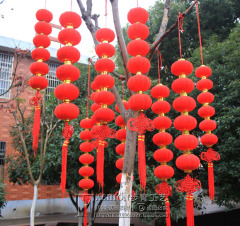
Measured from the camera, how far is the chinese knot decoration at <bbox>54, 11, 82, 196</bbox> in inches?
112

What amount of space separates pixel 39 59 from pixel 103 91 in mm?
1070

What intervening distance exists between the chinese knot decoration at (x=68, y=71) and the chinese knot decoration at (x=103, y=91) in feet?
0.92

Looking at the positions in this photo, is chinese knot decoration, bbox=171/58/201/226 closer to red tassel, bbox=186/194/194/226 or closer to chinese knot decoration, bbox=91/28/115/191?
red tassel, bbox=186/194/194/226

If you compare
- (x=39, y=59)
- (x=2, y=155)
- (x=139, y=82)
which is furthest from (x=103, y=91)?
(x=2, y=155)

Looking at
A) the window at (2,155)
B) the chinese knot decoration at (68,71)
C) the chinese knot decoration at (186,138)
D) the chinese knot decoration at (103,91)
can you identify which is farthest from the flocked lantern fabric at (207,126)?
the window at (2,155)

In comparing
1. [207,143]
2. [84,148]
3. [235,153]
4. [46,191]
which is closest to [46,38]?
[84,148]

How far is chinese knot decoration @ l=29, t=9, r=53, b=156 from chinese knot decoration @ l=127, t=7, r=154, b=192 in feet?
3.91

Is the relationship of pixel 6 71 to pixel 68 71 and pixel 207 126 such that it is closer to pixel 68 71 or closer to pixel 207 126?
pixel 68 71

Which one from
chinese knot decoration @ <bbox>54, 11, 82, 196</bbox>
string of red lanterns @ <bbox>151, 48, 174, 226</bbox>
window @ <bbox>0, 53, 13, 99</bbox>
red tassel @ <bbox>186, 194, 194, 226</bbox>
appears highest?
window @ <bbox>0, 53, 13, 99</bbox>

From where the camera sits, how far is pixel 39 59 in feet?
10.7

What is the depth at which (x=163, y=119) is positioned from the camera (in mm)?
Result: 3307

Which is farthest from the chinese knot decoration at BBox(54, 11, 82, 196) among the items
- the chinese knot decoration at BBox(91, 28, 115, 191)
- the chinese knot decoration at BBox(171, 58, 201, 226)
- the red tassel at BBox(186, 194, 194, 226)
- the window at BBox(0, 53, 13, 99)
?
the window at BBox(0, 53, 13, 99)

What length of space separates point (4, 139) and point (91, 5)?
355 inches

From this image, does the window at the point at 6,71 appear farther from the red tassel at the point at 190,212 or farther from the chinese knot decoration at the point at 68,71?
the red tassel at the point at 190,212
